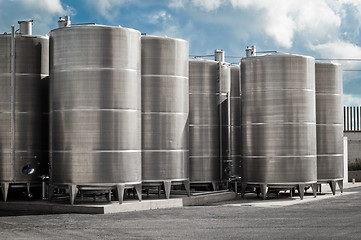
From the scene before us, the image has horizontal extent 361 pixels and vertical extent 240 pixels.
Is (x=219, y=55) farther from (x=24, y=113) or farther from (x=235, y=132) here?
(x=24, y=113)

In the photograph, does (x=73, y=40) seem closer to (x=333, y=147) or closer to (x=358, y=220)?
(x=358, y=220)

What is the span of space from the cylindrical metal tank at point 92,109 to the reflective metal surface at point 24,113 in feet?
6.35

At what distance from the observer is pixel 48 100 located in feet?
83.3

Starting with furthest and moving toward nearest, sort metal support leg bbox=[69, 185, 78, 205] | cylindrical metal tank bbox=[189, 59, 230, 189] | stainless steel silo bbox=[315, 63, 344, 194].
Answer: stainless steel silo bbox=[315, 63, 344, 194], cylindrical metal tank bbox=[189, 59, 230, 189], metal support leg bbox=[69, 185, 78, 205]

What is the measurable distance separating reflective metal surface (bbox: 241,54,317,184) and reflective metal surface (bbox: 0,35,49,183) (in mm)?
9477

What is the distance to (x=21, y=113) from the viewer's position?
24.7m

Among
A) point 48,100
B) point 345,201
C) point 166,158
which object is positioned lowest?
point 345,201

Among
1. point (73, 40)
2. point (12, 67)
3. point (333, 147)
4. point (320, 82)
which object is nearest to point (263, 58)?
point (320, 82)

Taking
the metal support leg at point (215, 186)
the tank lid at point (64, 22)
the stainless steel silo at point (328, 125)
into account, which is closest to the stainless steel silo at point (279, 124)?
the metal support leg at point (215, 186)

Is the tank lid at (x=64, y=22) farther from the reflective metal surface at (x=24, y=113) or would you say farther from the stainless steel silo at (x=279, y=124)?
the stainless steel silo at (x=279, y=124)

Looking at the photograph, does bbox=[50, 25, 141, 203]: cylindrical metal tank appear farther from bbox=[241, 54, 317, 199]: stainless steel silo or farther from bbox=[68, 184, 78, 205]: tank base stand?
bbox=[241, 54, 317, 199]: stainless steel silo

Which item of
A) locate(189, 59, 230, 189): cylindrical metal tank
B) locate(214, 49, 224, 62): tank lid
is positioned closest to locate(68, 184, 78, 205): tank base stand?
locate(189, 59, 230, 189): cylindrical metal tank

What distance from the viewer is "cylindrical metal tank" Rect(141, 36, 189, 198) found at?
83.1 ft

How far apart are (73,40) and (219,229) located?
32.0 ft
